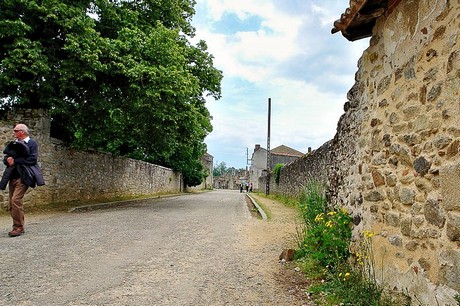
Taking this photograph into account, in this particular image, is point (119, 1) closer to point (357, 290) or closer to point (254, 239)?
point (254, 239)

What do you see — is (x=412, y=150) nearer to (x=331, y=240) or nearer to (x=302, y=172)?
(x=331, y=240)

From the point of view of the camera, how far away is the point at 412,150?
3.01 meters

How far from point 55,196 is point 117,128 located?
130 inches

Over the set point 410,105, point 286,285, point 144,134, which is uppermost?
point 144,134

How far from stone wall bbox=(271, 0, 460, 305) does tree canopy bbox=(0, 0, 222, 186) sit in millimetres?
7443

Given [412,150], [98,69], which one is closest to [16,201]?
[98,69]

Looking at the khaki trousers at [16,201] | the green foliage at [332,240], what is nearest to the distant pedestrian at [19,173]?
the khaki trousers at [16,201]

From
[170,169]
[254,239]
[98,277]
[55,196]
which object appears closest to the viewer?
[98,277]

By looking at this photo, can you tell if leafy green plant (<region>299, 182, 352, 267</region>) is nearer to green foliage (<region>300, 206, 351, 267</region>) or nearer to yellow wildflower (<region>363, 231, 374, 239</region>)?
green foliage (<region>300, 206, 351, 267</region>)

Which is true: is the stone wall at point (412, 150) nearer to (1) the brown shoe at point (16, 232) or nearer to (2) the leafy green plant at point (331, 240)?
(2) the leafy green plant at point (331, 240)

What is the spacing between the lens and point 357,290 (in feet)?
10.9

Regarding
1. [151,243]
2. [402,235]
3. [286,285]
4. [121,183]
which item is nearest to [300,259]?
[286,285]

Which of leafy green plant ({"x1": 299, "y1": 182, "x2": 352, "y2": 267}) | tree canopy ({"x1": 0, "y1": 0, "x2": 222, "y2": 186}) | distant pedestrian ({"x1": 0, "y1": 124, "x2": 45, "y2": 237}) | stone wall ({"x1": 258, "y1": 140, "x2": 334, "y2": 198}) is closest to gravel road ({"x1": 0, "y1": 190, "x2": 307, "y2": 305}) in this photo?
distant pedestrian ({"x1": 0, "y1": 124, "x2": 45, "y2": 237})

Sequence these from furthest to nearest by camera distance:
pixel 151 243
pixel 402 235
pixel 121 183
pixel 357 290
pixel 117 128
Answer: pixel 121 183 < pixel 117 128 < pixel 151 243 < pixel 357 290 < pixel 402 235
